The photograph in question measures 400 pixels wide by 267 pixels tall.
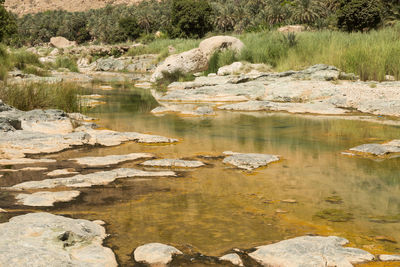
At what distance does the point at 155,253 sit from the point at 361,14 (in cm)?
2850

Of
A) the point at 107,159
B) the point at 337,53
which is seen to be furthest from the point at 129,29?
the point at 107,159

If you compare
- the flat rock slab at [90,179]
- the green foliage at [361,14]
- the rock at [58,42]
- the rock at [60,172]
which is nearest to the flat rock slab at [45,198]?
the flat rock slab at [90,179]

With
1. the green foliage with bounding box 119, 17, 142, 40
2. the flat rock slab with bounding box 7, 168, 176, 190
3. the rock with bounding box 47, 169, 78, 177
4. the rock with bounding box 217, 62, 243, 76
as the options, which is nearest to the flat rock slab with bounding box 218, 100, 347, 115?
the rock with bounding box 217, 62, 243, 76

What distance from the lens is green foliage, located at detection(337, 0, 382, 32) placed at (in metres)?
27.3

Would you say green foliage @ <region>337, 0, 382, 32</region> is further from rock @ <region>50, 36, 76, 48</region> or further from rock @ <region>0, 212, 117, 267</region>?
rock @ <region>50, 36, 76, 48</region>

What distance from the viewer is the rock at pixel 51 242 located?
197 centimetres

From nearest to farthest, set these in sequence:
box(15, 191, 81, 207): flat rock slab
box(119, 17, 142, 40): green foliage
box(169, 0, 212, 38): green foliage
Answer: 1. box(15, 191, 81, 207): flat rock slab
2. box(169, 0, 212, 38): green foliage
3. box(119, 17, 142, 40): green foliage

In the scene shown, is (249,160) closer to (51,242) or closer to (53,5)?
(51,242)

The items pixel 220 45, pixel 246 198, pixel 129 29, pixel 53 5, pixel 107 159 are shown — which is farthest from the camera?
pixel 53 5

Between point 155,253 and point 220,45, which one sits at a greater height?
point 220,45

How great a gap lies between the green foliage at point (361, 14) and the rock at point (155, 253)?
93.1 ft

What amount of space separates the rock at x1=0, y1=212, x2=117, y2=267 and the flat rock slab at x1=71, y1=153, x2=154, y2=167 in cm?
161

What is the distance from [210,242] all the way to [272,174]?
161 centimetres

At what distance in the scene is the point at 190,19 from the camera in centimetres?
4462
